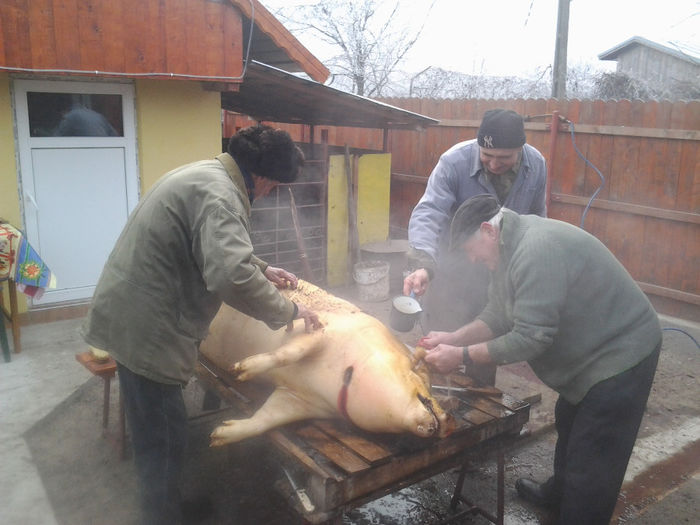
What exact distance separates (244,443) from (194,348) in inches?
54.0

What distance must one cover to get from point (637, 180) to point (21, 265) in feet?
20.6

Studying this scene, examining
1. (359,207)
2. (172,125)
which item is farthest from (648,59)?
Result: (172,125)

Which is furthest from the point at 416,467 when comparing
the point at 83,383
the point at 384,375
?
the point at 83,383

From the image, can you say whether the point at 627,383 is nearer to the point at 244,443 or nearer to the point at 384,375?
the point at 384,375

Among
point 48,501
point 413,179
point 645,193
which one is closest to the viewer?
point 48,501

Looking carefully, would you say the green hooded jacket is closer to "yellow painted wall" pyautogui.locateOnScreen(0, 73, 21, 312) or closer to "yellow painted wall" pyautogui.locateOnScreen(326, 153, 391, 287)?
"yellow painted wall" pyautogui.locateOnScreen(0, 73, 21, 312)

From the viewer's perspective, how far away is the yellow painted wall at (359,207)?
7.78m

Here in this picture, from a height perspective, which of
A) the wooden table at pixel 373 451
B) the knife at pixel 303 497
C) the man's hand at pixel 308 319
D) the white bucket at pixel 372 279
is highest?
the man's hand at pixel 308 319

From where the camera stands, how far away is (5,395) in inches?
174

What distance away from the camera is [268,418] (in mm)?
2830

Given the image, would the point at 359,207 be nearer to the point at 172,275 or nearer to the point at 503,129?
the point at 503,129

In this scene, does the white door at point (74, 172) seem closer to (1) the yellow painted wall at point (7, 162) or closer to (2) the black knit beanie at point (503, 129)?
(1) the yellow painted wall at point (7, 162)

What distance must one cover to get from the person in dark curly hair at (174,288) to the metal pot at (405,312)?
0.75 m

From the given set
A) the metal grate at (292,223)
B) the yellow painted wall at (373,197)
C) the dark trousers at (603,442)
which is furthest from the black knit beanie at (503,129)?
the yellow painted wall at (373,197)
